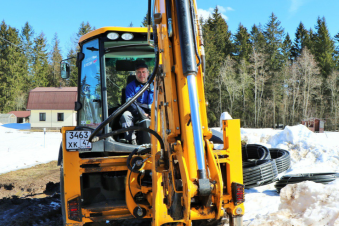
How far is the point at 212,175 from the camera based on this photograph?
8.52 feet

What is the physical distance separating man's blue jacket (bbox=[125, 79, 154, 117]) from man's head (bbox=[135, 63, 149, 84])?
0.22 ft

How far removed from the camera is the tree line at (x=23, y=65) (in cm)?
5116

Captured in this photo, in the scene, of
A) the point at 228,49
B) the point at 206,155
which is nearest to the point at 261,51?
the point at 228,49

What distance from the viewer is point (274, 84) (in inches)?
1727

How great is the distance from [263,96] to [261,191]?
4054cm

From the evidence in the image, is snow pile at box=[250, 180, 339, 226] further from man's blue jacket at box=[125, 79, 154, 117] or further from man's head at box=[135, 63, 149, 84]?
man's head at box=[135, 63, 149, 84]

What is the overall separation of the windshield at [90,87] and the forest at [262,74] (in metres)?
36.7

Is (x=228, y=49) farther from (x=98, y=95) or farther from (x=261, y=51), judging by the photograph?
(x=98, y=95)

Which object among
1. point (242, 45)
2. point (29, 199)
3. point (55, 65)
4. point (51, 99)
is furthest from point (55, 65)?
point (29, 199)

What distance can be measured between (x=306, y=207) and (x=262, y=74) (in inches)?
1697

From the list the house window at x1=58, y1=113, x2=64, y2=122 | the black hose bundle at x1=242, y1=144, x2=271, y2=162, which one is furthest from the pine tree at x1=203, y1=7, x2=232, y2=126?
the black hose bundle at x1=242, y1=144, x2=271, y2=162

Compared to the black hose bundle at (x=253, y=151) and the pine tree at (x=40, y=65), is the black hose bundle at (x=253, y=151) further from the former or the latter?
the pine tree at (x=40, y=65)

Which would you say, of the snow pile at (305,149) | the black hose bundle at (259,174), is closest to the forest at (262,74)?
the snow pile at (305,149)

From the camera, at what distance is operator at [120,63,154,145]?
421 cm
